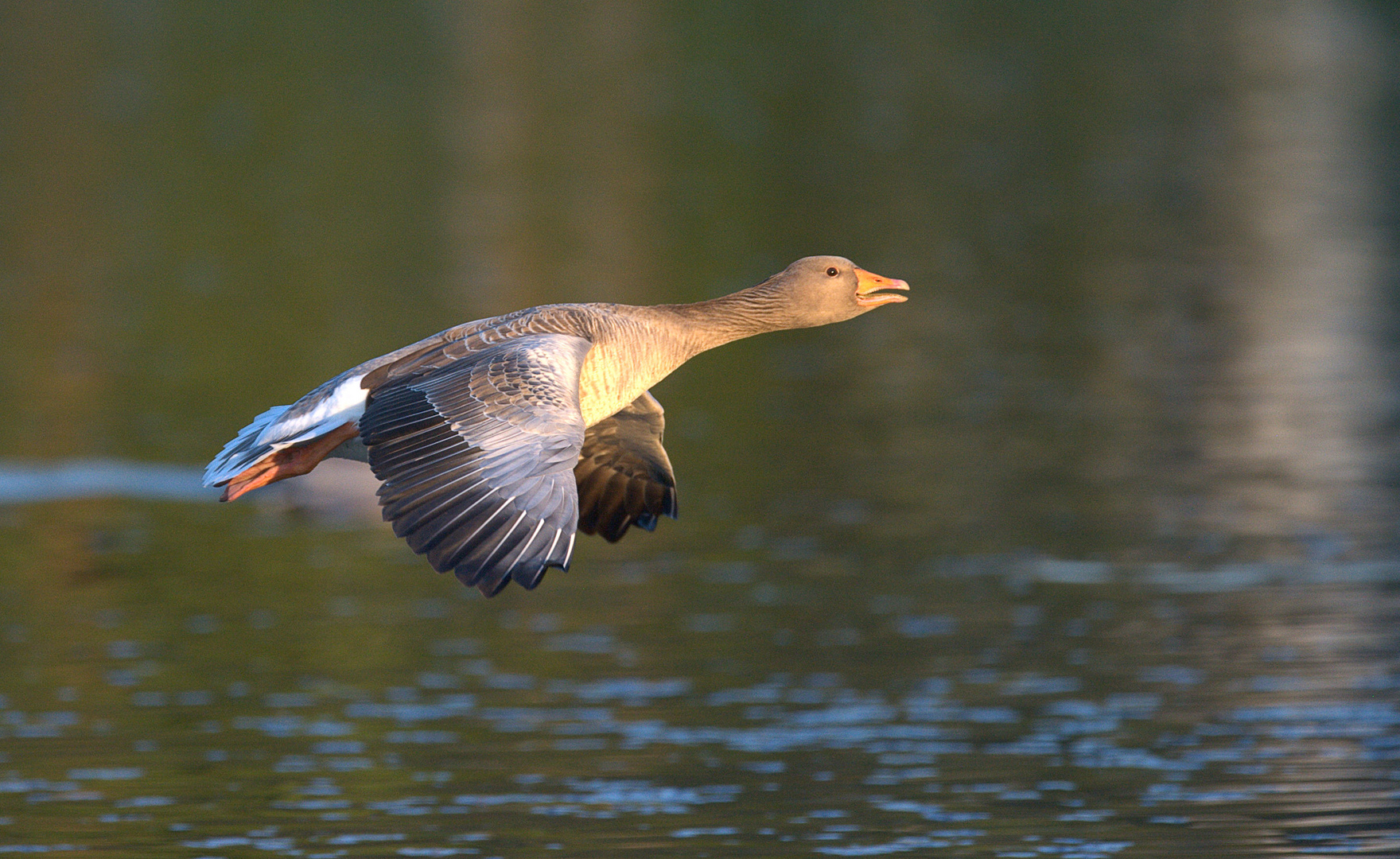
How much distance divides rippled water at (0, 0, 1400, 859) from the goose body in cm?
547

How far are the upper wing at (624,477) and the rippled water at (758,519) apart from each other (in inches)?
211

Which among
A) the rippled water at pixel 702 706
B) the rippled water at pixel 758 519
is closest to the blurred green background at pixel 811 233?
the rippled water at pixel 758 519

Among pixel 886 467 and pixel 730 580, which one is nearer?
pixel 730 580

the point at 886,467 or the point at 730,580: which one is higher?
the point at 886,467

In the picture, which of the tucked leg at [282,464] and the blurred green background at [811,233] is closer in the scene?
the tucked leg at [282,464]

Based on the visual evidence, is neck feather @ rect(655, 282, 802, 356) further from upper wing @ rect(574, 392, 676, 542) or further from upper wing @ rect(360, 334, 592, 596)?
upper wing @ rect(360, 334, 592, 596)

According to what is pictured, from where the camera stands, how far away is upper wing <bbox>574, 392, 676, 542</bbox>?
43.5 feet

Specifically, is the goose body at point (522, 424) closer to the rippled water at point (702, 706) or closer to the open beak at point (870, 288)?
the open beak at point (870, 288)

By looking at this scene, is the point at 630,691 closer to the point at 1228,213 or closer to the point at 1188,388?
the point at 1188,388

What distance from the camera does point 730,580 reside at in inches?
1043

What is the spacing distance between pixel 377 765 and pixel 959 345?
879 inches

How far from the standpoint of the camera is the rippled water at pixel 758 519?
19609 mm

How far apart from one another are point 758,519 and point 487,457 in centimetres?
1834

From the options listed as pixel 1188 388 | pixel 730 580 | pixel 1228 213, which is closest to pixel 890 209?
pixel 1228 213
